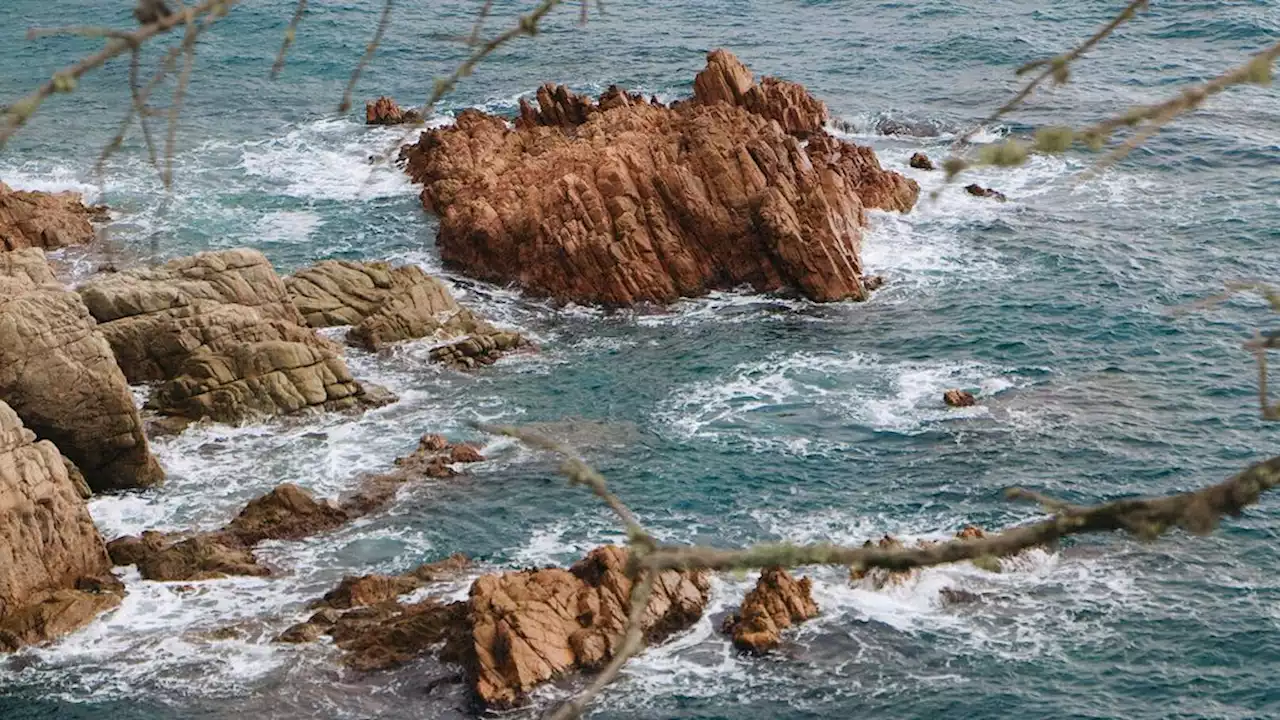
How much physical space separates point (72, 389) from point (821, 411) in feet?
51.9

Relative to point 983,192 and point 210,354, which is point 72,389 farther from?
point 983,192

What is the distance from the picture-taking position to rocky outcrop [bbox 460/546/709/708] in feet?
79.3

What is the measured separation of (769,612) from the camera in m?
25.8

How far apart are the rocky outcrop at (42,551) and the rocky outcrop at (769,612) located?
10.8 meters

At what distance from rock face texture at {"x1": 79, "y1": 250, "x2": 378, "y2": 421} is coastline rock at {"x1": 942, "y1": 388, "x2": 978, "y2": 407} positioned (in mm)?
12870

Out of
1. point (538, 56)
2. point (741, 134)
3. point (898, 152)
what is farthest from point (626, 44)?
point (741, 134)

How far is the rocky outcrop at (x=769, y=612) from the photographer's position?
25188mm

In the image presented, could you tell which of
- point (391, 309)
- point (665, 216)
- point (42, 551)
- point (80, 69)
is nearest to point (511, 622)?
point (42, 551)

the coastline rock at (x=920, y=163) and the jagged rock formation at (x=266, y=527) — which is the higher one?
the coastline rock at (x=920, y=163)

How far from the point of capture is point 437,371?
36.9 meters

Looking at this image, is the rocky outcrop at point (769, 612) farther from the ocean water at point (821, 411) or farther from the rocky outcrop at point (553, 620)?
the rocky outcrop at point (553, 620)

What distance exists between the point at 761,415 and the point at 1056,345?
8.24 m

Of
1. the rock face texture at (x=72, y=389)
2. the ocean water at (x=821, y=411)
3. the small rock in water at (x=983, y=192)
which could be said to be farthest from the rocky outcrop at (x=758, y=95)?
the rock face texture at (x=72, y=389)

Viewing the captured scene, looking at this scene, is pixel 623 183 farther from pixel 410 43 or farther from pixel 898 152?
pixel 410 43
